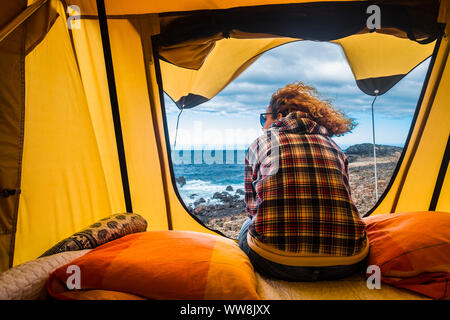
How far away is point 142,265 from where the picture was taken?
0.85 meters

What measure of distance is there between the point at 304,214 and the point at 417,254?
0.44m

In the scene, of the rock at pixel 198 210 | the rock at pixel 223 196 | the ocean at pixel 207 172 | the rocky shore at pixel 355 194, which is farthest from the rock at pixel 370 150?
the rock at pixel 198 210

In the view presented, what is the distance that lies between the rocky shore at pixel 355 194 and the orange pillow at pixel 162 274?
3.57 ft

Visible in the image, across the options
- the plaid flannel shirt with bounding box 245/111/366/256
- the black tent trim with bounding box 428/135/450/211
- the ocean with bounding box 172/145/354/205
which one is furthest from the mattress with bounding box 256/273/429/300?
the black tent trim with bounding box 428/135/450/211

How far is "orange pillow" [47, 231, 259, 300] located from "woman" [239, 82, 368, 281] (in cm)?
15

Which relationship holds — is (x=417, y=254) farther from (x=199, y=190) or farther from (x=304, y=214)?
(x=199, y=190)

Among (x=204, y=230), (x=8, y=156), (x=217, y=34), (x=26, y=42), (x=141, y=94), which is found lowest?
(x=204, y=230)

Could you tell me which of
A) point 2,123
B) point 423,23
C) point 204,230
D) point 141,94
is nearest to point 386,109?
point 423,23

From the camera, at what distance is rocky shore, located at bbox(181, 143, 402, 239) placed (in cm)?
206

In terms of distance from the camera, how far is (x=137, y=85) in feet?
5.77

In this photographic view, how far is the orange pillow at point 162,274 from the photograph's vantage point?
79 cm

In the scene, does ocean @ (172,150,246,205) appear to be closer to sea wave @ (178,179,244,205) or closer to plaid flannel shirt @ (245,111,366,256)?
sea wave @ (178,179,244,205)
